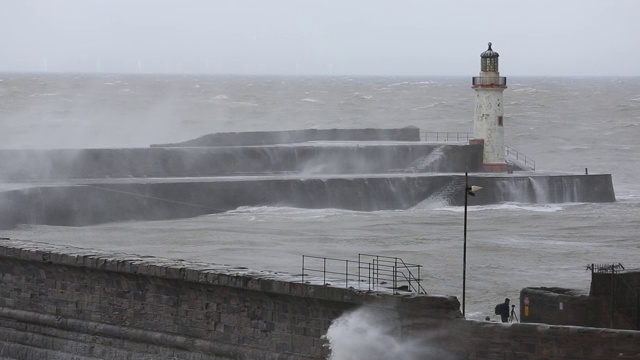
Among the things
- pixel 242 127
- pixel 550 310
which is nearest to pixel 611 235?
pixel 550 310

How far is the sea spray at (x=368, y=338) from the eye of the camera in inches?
561

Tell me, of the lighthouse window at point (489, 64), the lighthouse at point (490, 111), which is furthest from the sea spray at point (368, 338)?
the lighthouse window at point (489, 64)

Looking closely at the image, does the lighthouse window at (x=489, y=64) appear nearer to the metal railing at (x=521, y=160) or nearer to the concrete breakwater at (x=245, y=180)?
the concrete breakwater at (x=245, y=180)

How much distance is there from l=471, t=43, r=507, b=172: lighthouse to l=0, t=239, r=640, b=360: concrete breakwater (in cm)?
2112

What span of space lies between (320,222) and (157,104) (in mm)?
71217

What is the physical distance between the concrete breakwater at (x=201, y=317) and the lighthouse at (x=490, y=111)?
69.3 ft

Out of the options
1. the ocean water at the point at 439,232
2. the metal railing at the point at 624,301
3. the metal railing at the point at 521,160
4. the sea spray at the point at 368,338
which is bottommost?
the sea spray at the point at 368,338

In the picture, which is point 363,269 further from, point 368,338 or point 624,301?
point 368,338

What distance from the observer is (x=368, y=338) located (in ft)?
47.4

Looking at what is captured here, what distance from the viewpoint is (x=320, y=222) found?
33219 millimetres

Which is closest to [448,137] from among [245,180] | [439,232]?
[245,180]

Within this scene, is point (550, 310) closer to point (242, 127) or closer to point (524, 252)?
point (524, 252)

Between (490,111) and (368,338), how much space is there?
78.7 ft

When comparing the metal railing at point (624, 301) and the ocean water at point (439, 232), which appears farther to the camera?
the ocean water at point (439, 232)
